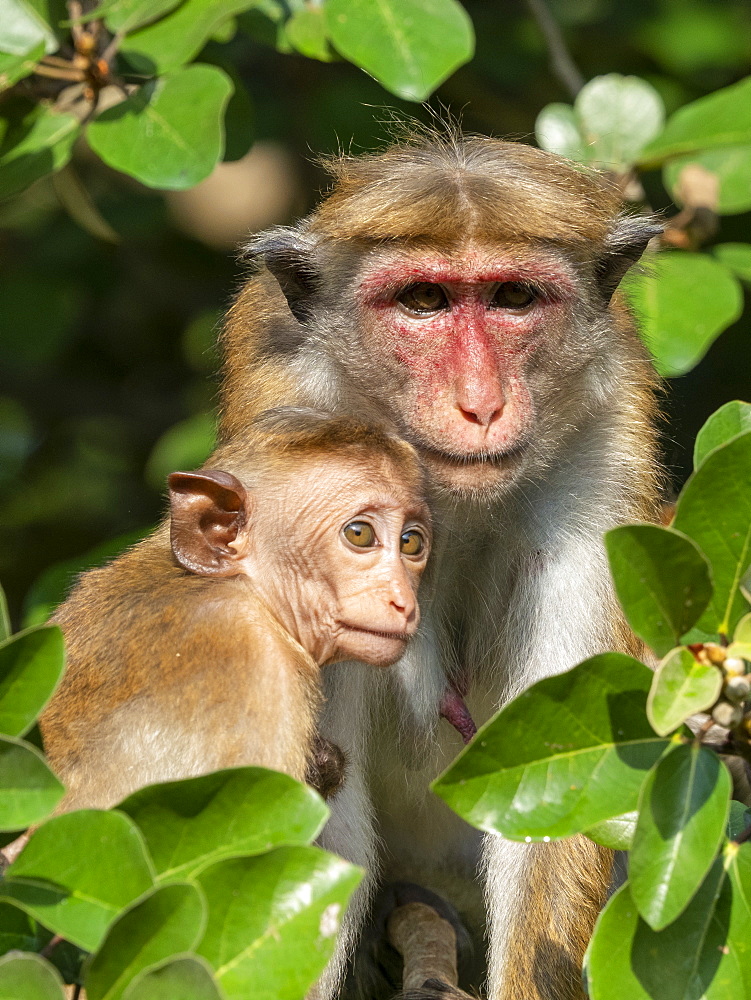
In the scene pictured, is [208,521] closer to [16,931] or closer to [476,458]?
[476,458]

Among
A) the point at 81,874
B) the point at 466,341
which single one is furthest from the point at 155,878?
the point at 466,341

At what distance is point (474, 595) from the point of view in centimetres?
371

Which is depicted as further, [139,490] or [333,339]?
[139,490]

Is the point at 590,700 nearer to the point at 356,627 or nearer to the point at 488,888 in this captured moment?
the point at 356,627

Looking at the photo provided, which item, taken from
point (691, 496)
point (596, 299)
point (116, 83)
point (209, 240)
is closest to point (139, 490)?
point (209, 240)

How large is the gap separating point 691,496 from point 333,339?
1513mm

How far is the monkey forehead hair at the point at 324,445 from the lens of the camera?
293cm

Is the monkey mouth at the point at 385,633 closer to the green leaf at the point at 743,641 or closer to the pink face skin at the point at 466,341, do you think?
the pink face skin at the point at 466,341

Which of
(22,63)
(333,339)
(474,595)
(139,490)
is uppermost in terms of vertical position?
(22,63)

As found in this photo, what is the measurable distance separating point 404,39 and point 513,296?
34.8 inches

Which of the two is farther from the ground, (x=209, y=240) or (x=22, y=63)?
(x=22, y=63)

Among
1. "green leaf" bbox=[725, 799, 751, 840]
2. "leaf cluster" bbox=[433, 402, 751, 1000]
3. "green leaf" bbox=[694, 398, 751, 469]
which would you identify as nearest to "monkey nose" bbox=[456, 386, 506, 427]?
"green leaf" bbox=[694, 398, 751, 469]

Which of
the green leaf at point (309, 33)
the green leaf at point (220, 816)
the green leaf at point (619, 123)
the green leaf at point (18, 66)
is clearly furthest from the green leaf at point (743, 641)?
the green leaf at point (619, 123)

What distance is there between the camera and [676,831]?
2012 mm
